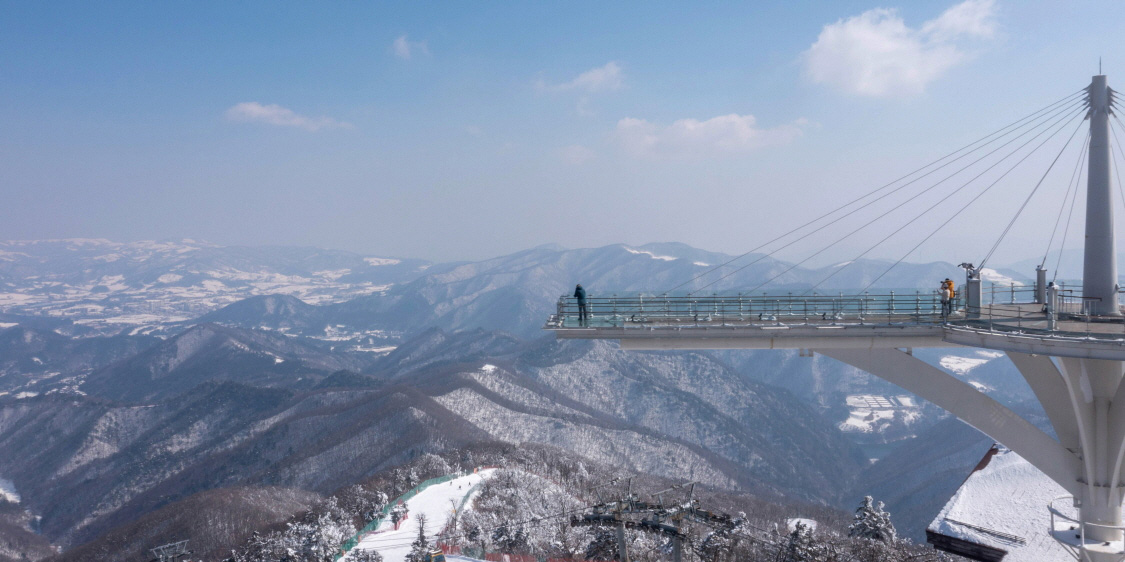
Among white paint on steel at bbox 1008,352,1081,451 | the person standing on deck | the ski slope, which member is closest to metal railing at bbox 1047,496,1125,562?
white paint on steel at bbox 1008,352,1081,451

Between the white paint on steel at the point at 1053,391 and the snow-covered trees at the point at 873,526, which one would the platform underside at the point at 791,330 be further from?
the snow-covered trees at the point at 873,526

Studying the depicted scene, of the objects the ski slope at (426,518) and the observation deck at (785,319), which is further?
the ski slope at (426,518)

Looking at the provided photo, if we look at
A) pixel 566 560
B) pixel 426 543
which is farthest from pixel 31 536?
pixel 566 560

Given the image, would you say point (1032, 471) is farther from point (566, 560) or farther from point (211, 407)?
point (211, 407)

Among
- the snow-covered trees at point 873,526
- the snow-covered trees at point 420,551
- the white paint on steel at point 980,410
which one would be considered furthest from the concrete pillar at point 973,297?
the snow-covered trees at point 873,526

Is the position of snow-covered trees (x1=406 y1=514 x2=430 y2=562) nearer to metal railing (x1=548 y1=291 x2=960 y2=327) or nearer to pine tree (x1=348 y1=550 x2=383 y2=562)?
pine tree (x1=348 y1=550 x2=383 y2=562)

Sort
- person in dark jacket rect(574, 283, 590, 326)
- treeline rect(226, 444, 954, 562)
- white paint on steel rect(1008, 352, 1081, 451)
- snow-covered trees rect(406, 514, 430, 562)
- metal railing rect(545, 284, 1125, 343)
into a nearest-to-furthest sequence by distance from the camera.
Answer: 1. white paint on steel rect(1008, 352, 1081, 451)
2. metal railing rect(545, 284, 1125, 343)
3. person in dark jacket rect(574, 283, 590, 326)
4. snow-covered trees rect(406, 514, 430, 562)
5. treeline rect(226, 444, 954, 562)

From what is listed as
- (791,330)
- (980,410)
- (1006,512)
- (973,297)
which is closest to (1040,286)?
(973,297)
